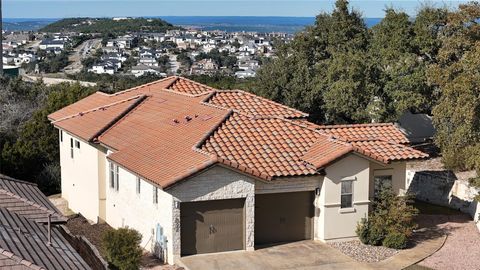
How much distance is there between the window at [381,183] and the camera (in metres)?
26.0

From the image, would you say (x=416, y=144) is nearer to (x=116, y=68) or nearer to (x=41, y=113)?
(x=41, y=113)

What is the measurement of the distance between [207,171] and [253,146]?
9.66ft

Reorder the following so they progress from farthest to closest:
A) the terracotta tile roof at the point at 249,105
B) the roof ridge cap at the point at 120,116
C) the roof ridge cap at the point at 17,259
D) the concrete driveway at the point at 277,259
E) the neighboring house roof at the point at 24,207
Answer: the terracotta tile roof at the point at 249,105
the roof ridge cap at the point at 120,116
the concrete driveway at the point at 277,259
the neighboring house roof at the point at 24,207
the roof ridge cap at the point at 17,259

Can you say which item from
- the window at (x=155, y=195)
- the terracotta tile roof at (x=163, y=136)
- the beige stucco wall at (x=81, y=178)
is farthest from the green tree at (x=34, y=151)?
the window at (x=155, y=195)

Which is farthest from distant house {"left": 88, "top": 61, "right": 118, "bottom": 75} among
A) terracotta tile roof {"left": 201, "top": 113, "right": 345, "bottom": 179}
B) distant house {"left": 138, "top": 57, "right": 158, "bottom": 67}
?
terracotta tile roof {"left": 201, "top": 113, "right": 345, "bottom": 179}

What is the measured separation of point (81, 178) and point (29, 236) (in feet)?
56.8

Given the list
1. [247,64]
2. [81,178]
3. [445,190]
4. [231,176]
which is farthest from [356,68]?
[247,64]

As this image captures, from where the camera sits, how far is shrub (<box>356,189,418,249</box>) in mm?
24281

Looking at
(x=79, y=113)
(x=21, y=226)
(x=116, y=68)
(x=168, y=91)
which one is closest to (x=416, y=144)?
(x=168, y=91)

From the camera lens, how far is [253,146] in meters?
24.8

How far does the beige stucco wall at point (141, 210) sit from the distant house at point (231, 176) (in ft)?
0.12

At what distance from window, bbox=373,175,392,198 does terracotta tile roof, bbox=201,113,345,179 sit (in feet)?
8.31

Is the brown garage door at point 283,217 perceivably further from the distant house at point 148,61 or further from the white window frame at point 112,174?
the distant house at point 148,61

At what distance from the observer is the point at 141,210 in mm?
24906
